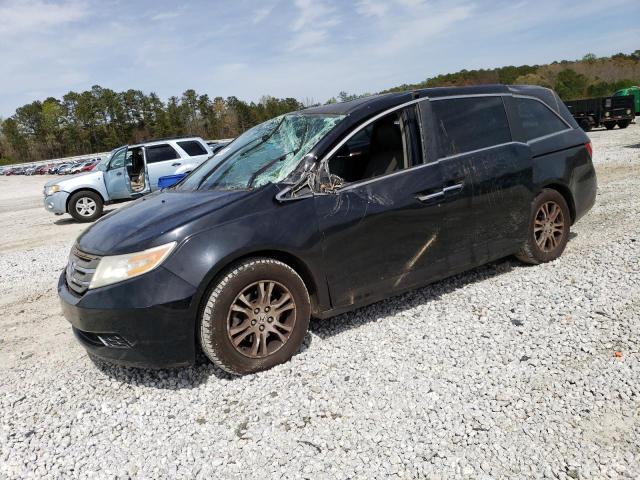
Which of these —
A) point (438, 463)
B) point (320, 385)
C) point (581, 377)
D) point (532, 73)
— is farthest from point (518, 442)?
point (532, 73)

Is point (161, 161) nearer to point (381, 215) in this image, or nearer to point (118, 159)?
point (118, 159)

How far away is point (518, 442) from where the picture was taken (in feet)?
8.17

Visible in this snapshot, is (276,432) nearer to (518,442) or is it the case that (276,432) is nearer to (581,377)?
(518,442)

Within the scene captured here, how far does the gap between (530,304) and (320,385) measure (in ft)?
6.49

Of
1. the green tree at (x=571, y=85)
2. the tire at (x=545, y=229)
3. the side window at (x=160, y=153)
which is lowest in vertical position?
the tire at (x=545, y=229)

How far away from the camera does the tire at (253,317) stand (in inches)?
122

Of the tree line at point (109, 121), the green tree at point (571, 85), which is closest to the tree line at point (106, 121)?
the tree line at point (109, 121)

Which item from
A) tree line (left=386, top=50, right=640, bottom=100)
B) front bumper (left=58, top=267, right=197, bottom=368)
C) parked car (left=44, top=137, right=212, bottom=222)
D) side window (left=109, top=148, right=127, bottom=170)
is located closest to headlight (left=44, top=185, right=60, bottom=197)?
parked car (left=44, top=137, right=212, bottom=222)

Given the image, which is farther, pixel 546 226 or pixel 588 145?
pixel 588 145

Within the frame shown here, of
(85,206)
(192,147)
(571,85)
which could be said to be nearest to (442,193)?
(192,147)

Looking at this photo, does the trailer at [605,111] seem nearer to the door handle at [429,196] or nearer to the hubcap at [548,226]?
the hubcap at [548,226]

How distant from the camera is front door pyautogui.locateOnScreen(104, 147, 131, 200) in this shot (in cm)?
1255

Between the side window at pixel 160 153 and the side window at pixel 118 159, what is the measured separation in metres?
0.74

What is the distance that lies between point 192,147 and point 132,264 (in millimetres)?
10754
